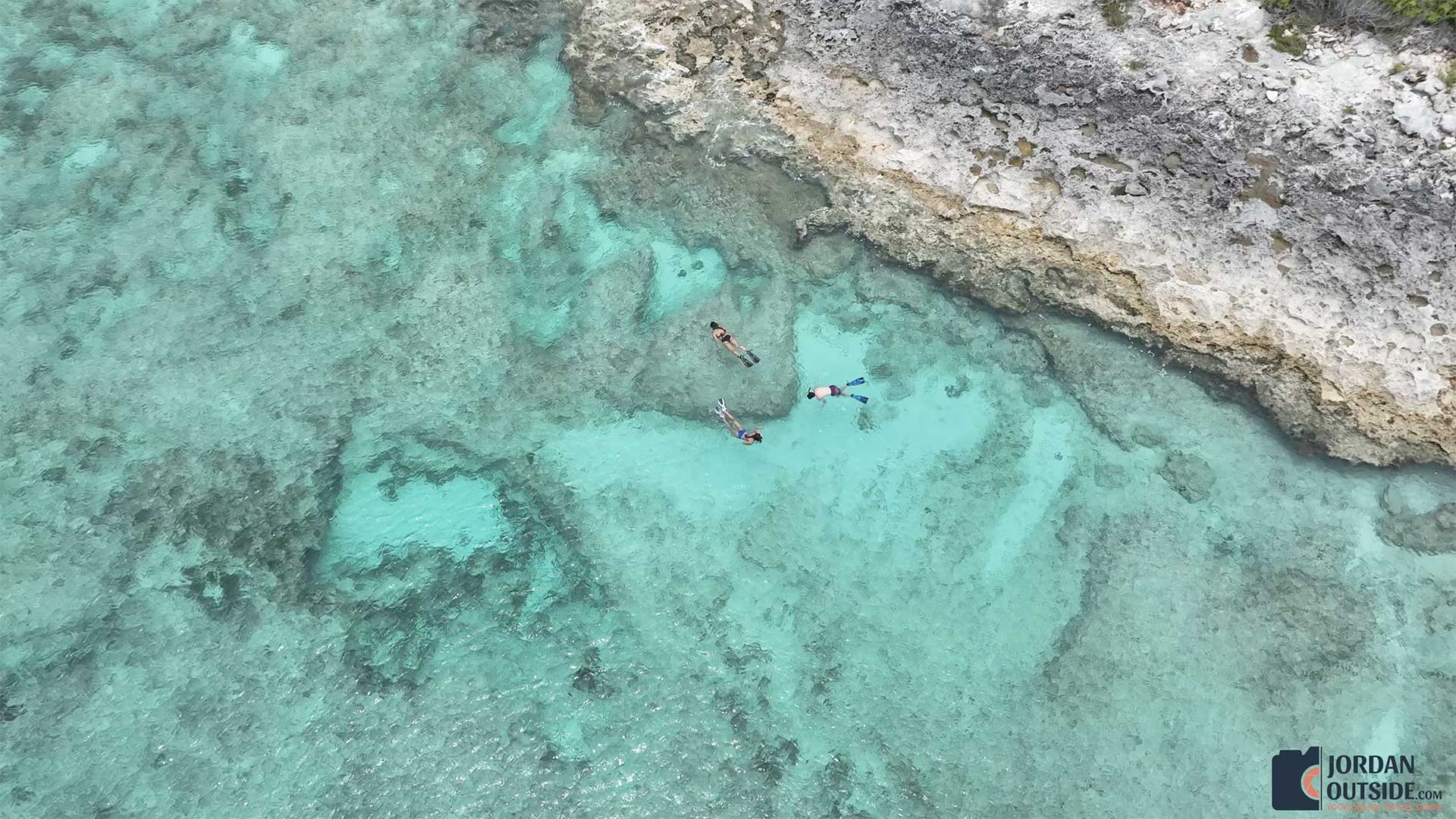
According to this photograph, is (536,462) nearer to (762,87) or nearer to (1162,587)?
(762,87)

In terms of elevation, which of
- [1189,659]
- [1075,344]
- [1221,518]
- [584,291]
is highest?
[584,291]

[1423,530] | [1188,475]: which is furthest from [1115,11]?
[1423,530]

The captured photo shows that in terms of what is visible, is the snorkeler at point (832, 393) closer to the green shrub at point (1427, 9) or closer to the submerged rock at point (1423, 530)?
the submerged rock at point (1423, 530)

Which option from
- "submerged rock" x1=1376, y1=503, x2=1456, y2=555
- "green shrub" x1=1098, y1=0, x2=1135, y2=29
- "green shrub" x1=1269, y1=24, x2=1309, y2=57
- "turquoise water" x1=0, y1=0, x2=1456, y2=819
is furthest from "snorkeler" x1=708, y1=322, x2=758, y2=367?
"green shrub" x1=1269, y1=24, x2=1309, y2=57

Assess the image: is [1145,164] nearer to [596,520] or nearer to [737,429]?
[737,429]

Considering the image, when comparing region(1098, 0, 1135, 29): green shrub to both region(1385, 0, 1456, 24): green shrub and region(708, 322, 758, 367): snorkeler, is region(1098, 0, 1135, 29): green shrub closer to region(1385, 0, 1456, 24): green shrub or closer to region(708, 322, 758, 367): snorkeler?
region(1385, 0, 1456, 24): green shrub

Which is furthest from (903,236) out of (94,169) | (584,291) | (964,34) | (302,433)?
(94,169)
